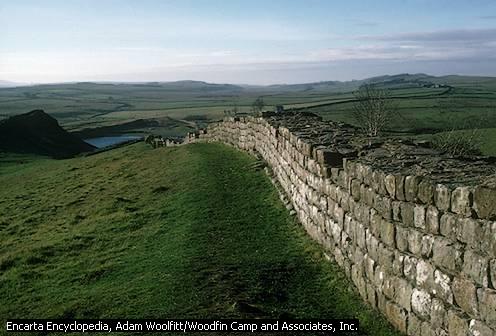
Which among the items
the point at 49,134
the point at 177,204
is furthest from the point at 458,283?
the point at 49,134

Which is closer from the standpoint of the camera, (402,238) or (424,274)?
(424,274)

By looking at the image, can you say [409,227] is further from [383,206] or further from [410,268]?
[383,206]

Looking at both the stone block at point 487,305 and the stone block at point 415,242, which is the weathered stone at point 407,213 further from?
the stone block at point 487,305

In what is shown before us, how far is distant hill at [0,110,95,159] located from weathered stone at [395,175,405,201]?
64.6m

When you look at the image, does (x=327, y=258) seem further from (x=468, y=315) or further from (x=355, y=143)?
(x=468, y=315)

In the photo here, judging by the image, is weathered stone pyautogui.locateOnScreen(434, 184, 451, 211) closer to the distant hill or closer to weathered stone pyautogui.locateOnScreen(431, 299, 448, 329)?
weathered stone pyautogui.locateOnScreen(431, 299, 448, 329)

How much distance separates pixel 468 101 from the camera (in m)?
131

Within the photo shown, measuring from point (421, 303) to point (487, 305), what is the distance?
1.57 m

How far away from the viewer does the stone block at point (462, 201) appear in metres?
7.13

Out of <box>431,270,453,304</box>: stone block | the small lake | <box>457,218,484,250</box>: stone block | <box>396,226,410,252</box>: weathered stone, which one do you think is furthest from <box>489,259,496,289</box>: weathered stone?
the small lake

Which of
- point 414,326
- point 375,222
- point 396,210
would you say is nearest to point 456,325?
point 414,326

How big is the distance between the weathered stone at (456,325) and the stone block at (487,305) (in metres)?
0.37

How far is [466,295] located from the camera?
718 centimetres

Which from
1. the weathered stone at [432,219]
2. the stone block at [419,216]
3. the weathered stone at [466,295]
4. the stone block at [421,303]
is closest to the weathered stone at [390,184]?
the stone block at [419,216]
